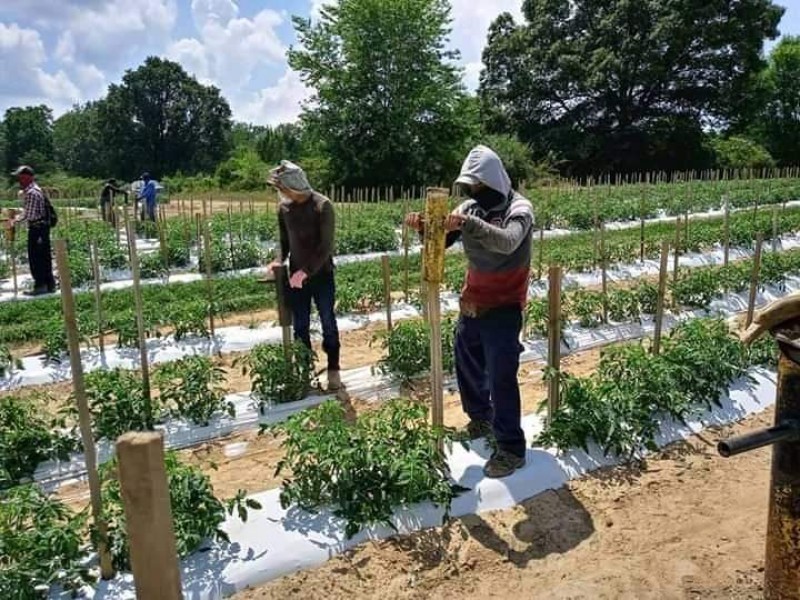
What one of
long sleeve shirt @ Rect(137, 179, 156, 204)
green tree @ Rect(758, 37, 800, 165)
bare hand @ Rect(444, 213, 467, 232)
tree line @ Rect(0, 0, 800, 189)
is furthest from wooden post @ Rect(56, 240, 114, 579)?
green tree @ Rect(758, 37, 800, 165)

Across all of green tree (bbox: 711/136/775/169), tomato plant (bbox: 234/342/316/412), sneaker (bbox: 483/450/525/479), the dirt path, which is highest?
green tree (bbox: 711/136/775/169)

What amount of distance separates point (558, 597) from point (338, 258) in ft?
27.8

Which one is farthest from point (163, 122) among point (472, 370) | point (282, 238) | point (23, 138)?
point (472, 370)

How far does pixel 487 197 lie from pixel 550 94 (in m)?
31.0

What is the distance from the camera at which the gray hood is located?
10.2 ft

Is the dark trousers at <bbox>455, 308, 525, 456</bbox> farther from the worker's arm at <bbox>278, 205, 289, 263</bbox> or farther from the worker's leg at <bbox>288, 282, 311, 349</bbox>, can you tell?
the worker's arm at <bbox>278, 205, 289, 263</bbox>

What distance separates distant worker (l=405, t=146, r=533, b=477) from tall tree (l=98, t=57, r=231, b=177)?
49.5 meters

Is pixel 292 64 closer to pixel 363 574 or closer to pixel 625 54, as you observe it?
pixel 625 54

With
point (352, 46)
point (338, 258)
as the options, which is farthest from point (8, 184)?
point (338, 258)

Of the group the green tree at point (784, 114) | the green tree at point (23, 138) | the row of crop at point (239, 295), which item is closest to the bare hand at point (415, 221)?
the row of crop at point (239, 295)

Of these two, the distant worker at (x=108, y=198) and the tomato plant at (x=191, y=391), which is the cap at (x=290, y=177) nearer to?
the tomato plant at (x=191, y=391)

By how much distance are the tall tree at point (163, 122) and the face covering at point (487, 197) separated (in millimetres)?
49507

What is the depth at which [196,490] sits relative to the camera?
9.04ft

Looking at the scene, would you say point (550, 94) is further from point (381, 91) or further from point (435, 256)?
point (435, 256)
